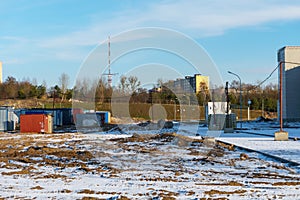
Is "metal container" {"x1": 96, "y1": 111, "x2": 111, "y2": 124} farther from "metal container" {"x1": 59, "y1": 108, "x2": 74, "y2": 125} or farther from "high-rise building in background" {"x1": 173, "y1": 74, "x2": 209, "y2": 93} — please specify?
"high-rise building in background" {"x1": 173, "y1": 74, "x2": 209, "y2": 93}

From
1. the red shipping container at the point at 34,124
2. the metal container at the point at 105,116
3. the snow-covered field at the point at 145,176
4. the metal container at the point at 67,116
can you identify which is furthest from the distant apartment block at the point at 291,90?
the snow-covered field at the point at 145,176

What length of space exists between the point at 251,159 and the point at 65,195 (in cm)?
979

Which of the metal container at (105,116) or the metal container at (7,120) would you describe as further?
the metal container at (105,116)

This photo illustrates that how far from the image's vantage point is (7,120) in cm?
4556

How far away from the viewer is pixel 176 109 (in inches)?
3044

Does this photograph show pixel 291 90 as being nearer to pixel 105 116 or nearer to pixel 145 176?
pixel 105 116

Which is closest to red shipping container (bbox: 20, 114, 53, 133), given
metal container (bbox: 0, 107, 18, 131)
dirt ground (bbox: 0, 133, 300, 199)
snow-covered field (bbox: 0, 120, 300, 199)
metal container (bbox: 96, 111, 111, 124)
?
metal container (bbox: 0, 107, 18, 131)

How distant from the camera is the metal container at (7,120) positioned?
44125mm

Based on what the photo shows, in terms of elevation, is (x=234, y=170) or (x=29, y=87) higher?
(x=29, y=87)

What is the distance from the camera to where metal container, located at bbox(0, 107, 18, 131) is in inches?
1737

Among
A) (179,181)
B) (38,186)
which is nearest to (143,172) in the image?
(179,181)

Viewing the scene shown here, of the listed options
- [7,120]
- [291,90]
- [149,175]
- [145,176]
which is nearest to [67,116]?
[7,120]

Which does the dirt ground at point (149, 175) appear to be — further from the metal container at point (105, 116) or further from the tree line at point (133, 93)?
the metal container at point (105, 116)

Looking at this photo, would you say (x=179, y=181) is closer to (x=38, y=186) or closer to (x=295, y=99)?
(x=38, y=186)
